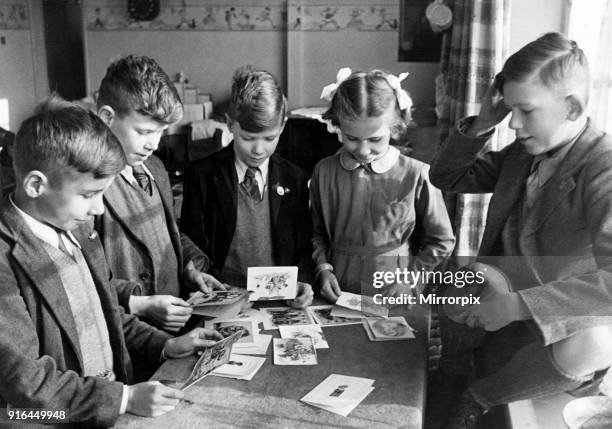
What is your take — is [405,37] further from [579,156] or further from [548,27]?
[579,156]

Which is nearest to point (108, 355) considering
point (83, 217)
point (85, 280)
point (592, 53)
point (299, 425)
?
point (85, 280)

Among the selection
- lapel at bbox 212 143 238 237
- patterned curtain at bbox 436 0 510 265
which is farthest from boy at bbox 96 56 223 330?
patterned curtain at bbox 436 0 510 265

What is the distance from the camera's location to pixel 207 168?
2523mm

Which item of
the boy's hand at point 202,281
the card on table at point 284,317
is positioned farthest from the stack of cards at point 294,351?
the boy's hand at point 202,281

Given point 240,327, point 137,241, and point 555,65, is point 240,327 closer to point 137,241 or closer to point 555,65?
point 137,241

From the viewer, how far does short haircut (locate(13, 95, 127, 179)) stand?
61.3 inches

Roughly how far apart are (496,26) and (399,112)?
143cm

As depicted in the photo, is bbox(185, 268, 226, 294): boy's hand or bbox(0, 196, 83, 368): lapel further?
bbox(185, 268, 226, 294): boy's hand

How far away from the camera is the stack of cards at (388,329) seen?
6.48 feet

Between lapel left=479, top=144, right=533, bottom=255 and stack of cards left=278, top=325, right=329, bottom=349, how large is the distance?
0.68 meters

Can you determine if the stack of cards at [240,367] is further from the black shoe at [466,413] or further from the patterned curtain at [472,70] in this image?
the patterned curtain at [472,70]

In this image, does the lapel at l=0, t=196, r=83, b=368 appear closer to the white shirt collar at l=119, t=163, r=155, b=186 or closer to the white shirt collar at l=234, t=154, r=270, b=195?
the white shirt collar at l=119, t=163, r=155, b=186

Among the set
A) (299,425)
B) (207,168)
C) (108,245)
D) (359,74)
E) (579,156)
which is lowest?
(299,425)

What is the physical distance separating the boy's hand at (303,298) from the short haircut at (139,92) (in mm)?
782
